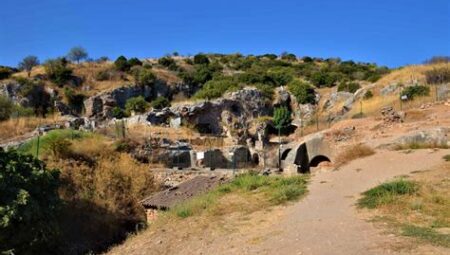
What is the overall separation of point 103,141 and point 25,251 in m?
12.1

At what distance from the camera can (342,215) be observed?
38.0 feet

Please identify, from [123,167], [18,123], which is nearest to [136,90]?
[18,123]

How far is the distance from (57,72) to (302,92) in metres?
27.6

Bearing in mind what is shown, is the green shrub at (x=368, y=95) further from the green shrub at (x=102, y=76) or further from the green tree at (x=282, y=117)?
the green shrub at (x=102, y=76)

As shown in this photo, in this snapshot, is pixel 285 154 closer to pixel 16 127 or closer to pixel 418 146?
pixel 418 146

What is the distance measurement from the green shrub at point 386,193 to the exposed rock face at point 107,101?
35.7 m

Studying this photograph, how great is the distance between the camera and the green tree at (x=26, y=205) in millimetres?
12180

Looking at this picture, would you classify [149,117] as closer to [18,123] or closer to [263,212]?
[18,123]

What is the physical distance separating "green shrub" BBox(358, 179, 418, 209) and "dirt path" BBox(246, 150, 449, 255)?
42 centimetres

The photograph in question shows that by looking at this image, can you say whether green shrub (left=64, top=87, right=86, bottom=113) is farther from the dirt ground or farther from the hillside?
the dirt ground

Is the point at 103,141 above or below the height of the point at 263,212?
above

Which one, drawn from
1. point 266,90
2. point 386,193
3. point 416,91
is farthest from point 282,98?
point 386,193

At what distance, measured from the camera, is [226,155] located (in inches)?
1097

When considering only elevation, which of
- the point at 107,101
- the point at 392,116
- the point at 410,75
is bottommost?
the point at 392,116
